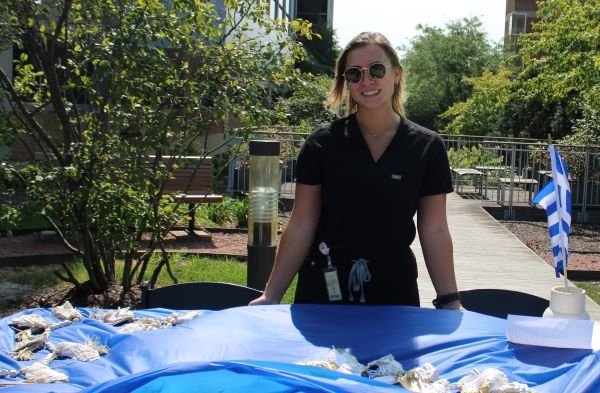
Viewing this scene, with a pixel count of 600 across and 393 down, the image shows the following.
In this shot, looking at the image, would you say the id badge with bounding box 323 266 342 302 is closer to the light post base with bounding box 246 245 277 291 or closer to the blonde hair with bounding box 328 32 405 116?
the blonde hair with bounding box 328 32 405 116

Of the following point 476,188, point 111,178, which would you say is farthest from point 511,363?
point 476,188

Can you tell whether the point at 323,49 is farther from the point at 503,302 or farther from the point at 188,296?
the point at 503,302

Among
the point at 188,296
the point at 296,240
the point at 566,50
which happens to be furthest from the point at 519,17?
the point at 296,240

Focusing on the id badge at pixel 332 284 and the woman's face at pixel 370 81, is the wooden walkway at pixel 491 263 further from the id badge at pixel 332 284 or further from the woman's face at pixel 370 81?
the woman's face at pixel 370 81

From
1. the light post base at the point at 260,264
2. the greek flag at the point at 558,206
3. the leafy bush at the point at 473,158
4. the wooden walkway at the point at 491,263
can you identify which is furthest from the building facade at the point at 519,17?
the greek flag at the point at 558,206

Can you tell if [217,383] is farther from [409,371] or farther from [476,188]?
[476,188]

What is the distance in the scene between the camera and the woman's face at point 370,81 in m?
3.03

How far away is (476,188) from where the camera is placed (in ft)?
59.8

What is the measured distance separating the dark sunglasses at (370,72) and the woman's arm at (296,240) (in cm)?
43

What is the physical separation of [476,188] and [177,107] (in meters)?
12.8

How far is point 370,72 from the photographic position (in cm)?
302

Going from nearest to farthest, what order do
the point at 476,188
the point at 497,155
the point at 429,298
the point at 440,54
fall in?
the point at 429,298 < the point at 476,188 < the point at 497,155 < the point at 440,54

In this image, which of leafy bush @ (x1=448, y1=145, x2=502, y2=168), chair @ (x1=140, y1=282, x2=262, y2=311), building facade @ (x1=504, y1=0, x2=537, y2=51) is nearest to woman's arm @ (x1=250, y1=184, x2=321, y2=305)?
chair @ (x1=140, y1=282, x2=262, y2=311)

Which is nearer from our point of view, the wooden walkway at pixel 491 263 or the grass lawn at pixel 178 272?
the grass lawn at pixel 178 272
